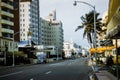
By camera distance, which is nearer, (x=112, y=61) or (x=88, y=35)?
(x=112, y=61)

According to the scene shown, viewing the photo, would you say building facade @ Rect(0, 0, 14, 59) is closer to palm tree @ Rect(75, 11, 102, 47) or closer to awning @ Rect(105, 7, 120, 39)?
palm tree @ Rect(75, 11, 102, 47)

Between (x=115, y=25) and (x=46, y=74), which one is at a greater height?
(x=115, y=25)

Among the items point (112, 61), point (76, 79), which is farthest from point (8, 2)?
point (76, 79)

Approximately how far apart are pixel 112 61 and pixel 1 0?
56.0 m

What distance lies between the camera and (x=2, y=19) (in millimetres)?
91000

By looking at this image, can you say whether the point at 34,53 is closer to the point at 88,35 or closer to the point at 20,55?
the point at 20,55

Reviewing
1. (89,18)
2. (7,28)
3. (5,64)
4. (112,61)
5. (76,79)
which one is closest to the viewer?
(76,79)

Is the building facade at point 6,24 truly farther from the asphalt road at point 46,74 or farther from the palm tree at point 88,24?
the asphalt road at point 46,74

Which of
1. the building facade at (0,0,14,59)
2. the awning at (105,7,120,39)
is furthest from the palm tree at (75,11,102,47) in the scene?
the awning at (105,7,120,39)

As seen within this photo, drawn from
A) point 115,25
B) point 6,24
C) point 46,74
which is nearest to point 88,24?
point 6,24

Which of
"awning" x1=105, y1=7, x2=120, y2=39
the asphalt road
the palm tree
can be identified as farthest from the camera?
the palm tree

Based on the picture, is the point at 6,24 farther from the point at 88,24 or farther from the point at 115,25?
the point at 115,25

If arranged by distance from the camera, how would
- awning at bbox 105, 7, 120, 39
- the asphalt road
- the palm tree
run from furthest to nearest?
the palm tree → the asphalt road → awning at bbox 105, 7, 120, 39

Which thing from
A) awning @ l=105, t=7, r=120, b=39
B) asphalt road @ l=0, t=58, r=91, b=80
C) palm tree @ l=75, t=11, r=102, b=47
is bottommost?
asphalt road @ l=0, t=58, r=91, b=80
